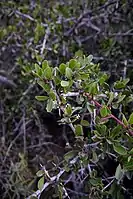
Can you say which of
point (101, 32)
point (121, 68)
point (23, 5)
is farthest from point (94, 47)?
point (23, 5)

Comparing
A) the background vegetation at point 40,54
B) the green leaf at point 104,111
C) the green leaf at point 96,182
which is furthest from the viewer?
the background vegetation at point 40,54

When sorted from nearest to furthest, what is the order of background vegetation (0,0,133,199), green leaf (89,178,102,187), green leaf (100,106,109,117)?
green leaf (100,106,109,117) < green leaf (89,178,102,187) < background vegetation (0,0,133,199)

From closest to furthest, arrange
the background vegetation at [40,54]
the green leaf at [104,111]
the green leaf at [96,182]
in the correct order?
the green leaf at [104,111] < the green leaf at [96,182] < the background vegetation at [40,54]

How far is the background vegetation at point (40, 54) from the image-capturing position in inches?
61.3

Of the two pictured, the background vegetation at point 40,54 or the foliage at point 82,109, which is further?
the background vegetation at point 40,54

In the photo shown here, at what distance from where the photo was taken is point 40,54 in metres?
1.54

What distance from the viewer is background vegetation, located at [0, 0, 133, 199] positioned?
1.56 m

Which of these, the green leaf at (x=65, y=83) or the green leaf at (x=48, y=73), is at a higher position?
the green leaf at (x=48, y=73)

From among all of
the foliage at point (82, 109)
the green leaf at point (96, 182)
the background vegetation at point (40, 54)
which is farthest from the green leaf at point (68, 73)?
the background vegetation at point (40, 54)

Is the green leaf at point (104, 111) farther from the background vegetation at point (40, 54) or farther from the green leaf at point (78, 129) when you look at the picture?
the background vegetation at point (40, 54)

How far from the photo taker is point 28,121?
1.69 meters

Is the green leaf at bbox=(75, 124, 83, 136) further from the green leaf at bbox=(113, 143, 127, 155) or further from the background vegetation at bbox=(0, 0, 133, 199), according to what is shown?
the background vegetation at bbox=(0, 0, 133, 199)

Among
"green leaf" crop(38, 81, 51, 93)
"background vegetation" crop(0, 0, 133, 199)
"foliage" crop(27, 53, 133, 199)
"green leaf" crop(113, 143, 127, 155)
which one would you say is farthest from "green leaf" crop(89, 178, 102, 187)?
"background vegetation" crop(0, 0, 133, 199)

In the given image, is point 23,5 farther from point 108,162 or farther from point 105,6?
point 108,162
